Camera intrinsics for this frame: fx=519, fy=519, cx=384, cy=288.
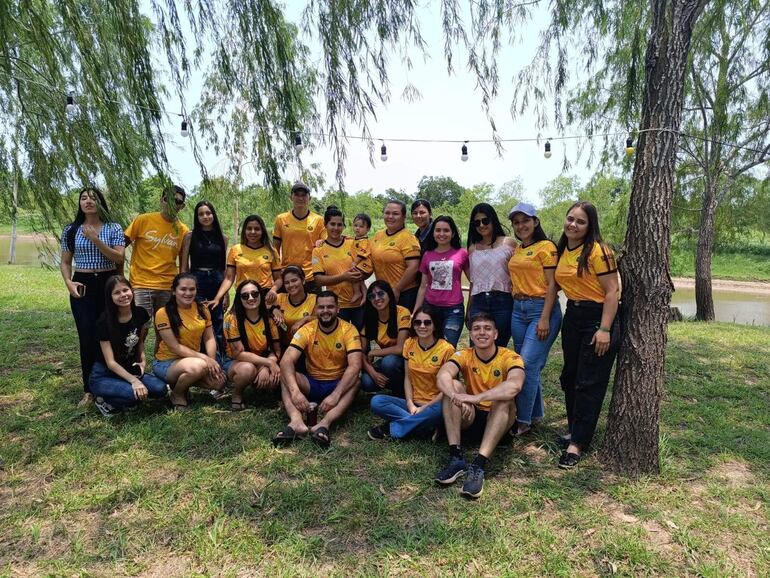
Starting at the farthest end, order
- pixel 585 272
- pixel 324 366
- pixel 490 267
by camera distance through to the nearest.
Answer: pixel 324 366, pixel 490 267, pixel 585 272

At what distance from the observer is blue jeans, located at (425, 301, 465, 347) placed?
3828 mm

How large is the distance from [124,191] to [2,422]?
1809mm

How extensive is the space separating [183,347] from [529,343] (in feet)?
8.16

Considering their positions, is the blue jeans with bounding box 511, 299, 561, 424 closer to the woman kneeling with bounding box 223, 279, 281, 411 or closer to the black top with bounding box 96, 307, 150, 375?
the woman kneeling with bounding box 223, 279, 281, 411

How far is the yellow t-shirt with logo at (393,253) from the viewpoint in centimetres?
406

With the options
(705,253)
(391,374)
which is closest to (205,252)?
(391,374)

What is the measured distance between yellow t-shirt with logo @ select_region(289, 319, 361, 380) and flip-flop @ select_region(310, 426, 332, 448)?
521 millimetres

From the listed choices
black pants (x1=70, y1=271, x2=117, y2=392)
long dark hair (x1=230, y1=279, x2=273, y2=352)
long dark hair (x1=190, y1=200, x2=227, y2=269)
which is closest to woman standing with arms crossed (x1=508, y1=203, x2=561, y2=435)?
long dark hair (x1=230, y1=279, x2=273, y2=352)

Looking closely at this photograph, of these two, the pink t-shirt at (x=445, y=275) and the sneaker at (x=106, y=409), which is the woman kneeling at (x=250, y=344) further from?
the pink t-shirt at (x=445, y=275)

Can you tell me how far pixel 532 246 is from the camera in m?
3.42

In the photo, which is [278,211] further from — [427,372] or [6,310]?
[6,310]

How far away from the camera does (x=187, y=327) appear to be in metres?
3.90

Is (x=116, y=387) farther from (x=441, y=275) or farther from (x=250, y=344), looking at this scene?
(x=441, y=275)

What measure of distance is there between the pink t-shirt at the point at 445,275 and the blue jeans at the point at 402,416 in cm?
80
